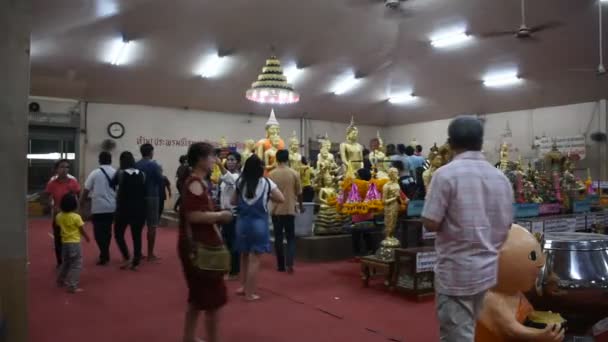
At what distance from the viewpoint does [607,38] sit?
930 centimetres

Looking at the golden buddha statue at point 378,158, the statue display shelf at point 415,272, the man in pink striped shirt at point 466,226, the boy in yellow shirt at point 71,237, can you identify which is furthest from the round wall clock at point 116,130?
the man in pink striped shirt at point 466,226

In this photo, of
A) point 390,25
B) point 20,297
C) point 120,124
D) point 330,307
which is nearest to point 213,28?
point 390,25

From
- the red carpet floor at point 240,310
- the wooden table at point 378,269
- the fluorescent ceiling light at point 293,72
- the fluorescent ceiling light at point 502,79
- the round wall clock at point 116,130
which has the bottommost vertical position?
the red carpet floor at point 240,310

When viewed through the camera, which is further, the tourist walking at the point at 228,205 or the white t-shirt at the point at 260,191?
the tourist walking at the point at 228,205

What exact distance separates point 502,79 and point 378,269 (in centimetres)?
928

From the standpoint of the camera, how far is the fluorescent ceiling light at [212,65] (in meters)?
10.7

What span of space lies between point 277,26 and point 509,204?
324 inches

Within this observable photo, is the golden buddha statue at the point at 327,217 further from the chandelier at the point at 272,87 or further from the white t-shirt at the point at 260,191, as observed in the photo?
the white t-shirt at the point at 260,191

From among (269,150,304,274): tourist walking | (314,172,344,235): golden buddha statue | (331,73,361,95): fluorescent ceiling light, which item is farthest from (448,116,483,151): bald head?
(331,73,361,95): fluorescent ceiling light

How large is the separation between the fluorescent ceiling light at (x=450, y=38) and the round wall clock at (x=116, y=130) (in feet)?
26.6

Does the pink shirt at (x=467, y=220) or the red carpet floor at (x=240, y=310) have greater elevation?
the pink shirt at (x=467, y=220)

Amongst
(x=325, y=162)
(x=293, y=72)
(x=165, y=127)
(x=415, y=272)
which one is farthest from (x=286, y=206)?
(x=165, y=127)

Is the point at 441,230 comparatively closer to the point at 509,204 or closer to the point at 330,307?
the point at 509,204

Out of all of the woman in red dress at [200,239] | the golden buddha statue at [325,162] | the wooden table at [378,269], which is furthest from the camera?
the golden buddha statue at [325,162]
